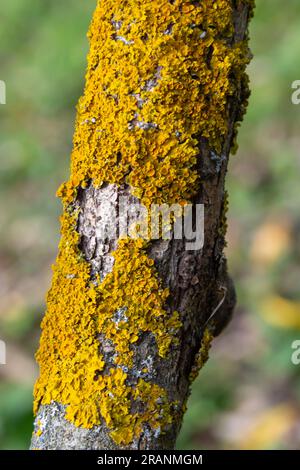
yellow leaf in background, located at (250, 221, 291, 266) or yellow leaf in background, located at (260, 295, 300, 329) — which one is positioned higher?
yellow leaf in background, located at (250, 221, 291, 266)

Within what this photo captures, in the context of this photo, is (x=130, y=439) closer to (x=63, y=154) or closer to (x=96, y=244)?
(x=96, y=244)

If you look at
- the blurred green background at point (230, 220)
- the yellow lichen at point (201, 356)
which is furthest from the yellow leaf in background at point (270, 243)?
the yellow lichen at point (201, 356)

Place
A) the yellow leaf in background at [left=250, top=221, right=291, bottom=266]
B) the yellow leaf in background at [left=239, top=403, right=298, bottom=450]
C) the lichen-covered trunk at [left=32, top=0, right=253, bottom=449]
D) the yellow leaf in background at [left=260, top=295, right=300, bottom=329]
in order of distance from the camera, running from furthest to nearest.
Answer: the yellow leaf in background at [left=250, top=221, right=291, bottom=266] < the yellow leaf in background at [left=260, top=295, right=300, bottom=329] < the yellow leaf in background at [left=239, top=403, right=298, bottom=450] < the lichen-covered trunk at [left=32, top=0, right=253, bottom=449]

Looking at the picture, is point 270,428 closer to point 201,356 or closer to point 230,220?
point 230,220

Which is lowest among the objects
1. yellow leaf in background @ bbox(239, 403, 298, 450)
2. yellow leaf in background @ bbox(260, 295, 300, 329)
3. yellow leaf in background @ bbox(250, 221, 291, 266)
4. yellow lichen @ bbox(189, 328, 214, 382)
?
yellow leaf in background @ bbox(239, 403, 298, 450)

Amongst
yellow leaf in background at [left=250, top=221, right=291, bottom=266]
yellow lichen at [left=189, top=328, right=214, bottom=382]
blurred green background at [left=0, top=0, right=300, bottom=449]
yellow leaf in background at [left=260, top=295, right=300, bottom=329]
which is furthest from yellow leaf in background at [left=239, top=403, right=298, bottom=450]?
yellow lichen at [left=189, top=328, right=214, bottom=382]

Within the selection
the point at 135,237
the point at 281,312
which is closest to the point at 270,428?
the point at 281,312

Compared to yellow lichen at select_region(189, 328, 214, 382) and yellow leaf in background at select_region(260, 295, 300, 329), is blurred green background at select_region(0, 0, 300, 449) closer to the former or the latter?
yellow leaf in background at select_region(260, 295, 300, 329)

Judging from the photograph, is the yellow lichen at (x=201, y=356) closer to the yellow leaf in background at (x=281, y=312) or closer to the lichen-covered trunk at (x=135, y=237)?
the lichen-covered trunk at (x=135, y=237)
